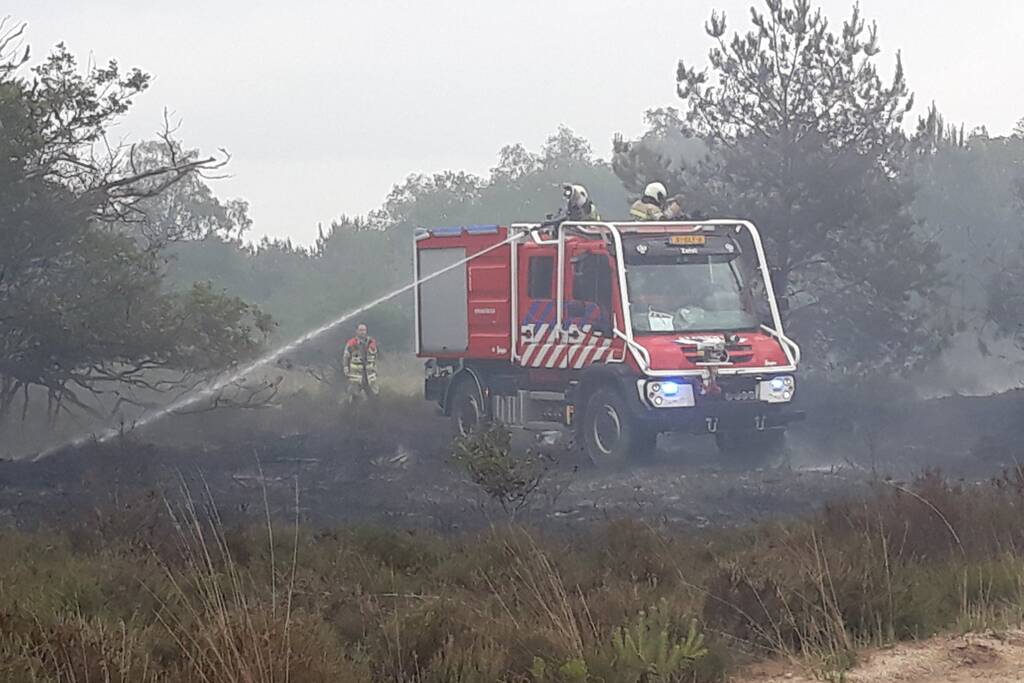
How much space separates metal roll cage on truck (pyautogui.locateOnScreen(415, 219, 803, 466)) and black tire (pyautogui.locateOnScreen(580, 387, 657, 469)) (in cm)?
2

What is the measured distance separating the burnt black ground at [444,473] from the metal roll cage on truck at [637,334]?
57 centimetres

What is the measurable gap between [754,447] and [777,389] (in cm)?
119

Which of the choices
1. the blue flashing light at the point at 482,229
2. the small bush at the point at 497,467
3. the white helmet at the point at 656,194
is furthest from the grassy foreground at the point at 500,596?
the blue flashing light at the point at 482,229

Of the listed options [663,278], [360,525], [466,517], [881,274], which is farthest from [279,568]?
[881,274]

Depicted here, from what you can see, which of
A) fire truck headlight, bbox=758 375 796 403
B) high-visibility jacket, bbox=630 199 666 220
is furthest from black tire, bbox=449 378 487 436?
fire truck headlight, bbox=758 375 796 403

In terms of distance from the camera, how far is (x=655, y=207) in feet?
59.7

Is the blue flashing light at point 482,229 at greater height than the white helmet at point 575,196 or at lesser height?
lesser

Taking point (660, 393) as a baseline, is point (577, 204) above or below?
above

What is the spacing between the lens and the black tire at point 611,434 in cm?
1631

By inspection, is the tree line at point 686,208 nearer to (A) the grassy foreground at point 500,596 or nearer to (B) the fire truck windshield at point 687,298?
(B) the fire truck windshield at point 687,298

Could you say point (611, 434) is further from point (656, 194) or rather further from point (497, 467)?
point (497, 467)

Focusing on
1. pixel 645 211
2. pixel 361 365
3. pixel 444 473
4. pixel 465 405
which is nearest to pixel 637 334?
pixel 645 211

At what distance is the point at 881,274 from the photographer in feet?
79.2

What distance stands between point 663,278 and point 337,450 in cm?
484
